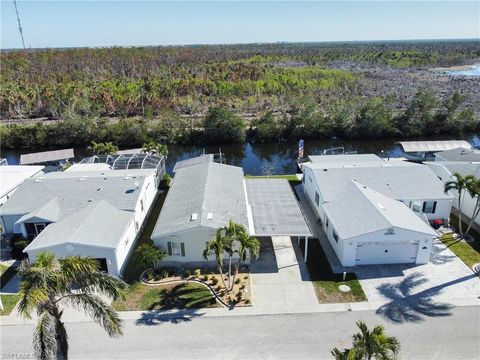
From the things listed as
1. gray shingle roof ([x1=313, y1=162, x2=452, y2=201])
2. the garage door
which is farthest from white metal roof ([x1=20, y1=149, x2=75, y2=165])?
the garage door

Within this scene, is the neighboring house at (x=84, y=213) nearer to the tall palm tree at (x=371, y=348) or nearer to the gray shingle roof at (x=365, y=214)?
the gray shingle roof at (x=365, y=214)

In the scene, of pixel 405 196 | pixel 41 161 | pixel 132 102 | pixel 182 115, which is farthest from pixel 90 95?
pixel 405 196

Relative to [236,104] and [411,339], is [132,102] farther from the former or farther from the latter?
[411,339]

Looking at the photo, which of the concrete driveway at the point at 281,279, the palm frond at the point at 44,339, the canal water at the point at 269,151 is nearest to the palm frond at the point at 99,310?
the palm frond at the point at 44,339

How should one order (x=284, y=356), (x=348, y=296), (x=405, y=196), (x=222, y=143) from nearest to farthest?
1. (x=284, y=356)
2. (x=348, y=296)
3. (x=405, y=196)
4. (x=222, y=143)

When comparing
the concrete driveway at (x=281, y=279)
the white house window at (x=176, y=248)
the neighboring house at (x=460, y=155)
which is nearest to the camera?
the concrete driveway at (x=281, y=279)

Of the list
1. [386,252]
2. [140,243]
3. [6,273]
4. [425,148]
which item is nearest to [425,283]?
[386,252]

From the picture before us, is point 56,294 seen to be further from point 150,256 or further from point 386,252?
point 386,252
